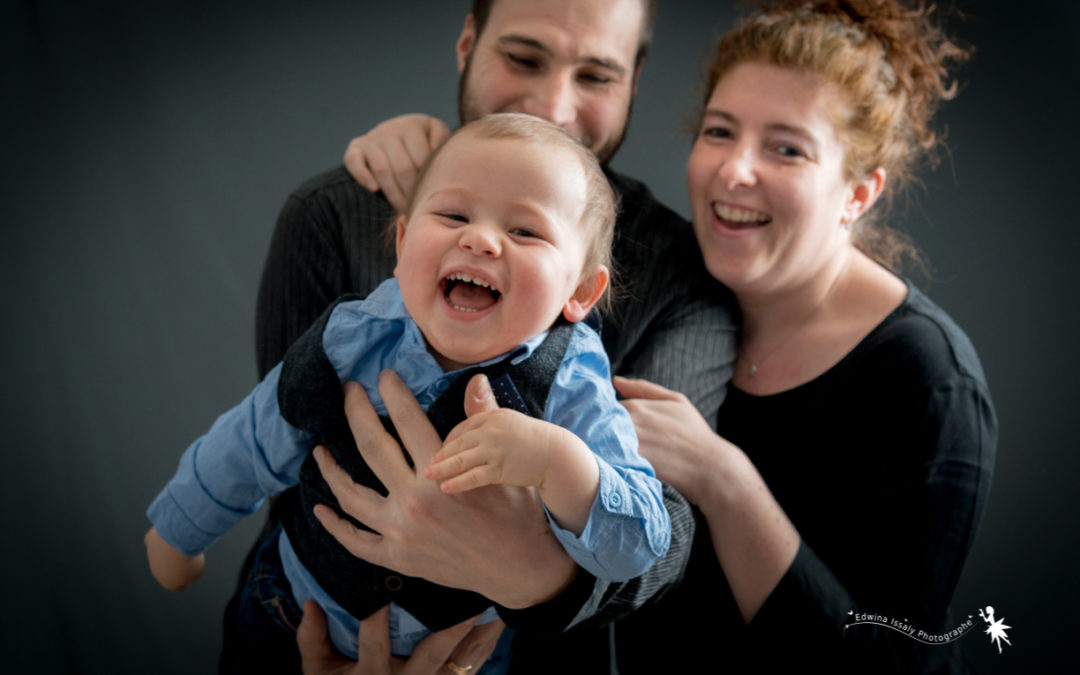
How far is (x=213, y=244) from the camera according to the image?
2432mm

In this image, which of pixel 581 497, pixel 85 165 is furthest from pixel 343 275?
pixel 85 165

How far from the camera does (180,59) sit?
2.29 m

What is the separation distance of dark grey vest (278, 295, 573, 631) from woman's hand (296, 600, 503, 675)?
2 centimetres

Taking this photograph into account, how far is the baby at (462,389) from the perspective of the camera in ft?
3.39

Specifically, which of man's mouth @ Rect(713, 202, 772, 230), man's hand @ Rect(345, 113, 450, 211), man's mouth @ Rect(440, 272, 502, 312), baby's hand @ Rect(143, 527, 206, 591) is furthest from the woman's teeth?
baby's hand @ Rect(143, 527, 206, 591)

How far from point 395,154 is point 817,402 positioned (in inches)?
39.3

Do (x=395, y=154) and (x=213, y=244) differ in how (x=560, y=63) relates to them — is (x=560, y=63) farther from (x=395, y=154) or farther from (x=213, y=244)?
(x=213, y=244)

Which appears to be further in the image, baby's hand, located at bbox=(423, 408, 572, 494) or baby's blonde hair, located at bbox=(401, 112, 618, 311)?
baby's blonde hair, located at bbox=(401, 112, 618, 311)

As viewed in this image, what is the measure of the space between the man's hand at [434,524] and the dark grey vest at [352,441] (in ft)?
0.11

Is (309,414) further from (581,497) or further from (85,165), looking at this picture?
(85,165)

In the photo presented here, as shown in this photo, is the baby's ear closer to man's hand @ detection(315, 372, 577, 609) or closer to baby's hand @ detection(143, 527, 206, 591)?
man's hand @ detection(315, 372, 577, 609)

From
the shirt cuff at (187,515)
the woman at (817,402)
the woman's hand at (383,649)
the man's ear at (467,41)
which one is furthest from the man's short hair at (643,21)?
the woman's hand at (383,649)

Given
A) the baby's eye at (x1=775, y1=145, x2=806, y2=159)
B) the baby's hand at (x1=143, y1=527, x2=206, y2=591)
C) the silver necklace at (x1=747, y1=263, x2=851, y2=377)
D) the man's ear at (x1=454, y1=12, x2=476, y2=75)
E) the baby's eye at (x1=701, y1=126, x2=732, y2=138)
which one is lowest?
the baby's hand at (x1=143, y1=527, x2=206, y2=591)

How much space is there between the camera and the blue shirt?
1106 millimetres
